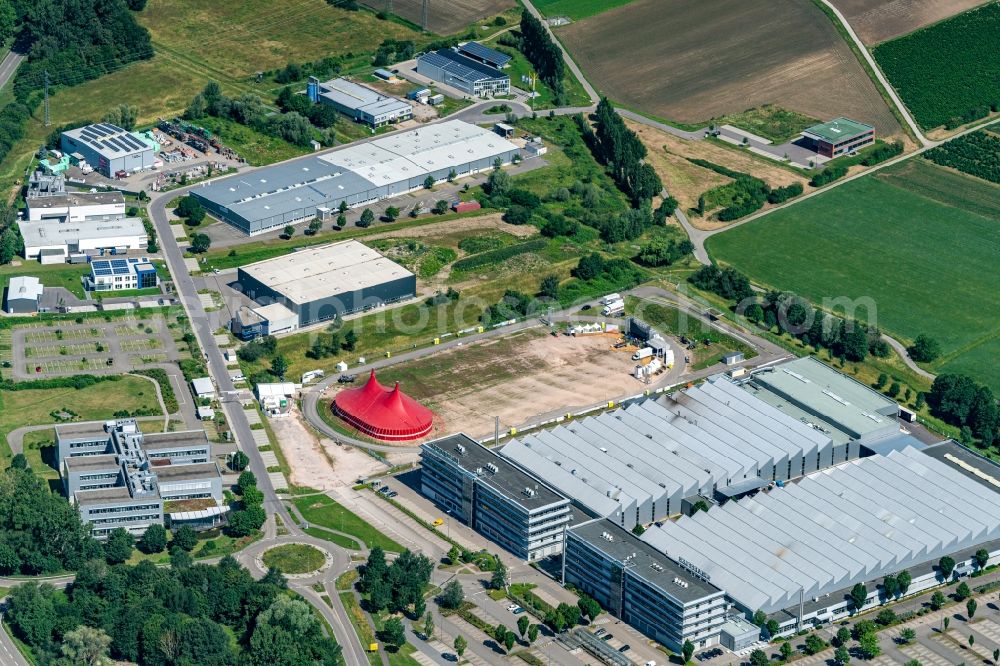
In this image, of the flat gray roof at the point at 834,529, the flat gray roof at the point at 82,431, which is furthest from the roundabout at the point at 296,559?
the flat gray roof at the point at 834,529

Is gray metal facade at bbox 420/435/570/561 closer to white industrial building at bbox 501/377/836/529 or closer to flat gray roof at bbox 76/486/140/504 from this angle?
white industrial building at bbox 501/377/836/529

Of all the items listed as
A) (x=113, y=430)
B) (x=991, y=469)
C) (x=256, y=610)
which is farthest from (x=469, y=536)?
(x=991, y=469)

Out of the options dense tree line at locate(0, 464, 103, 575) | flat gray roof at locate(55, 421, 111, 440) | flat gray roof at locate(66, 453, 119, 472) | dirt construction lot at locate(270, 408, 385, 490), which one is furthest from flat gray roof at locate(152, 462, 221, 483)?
dense tree line at locate(0, 464, 103, 575)

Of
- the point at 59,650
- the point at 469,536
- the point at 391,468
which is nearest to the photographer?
the point at 59,650

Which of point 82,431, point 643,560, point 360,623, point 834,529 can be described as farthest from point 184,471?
point 834,529

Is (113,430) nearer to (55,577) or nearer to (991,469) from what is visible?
(55,577)

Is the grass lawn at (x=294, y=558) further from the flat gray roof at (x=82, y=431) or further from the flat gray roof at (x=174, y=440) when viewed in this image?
the flat gray roof at (x=82, y=431)
